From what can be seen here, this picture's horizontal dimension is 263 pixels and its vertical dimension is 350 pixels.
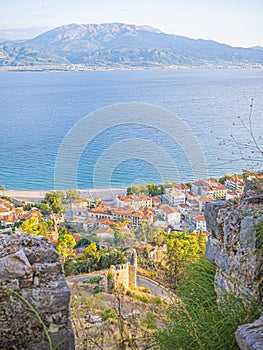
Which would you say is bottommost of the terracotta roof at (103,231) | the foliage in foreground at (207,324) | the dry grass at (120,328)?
the terracotta roof at (103,231)

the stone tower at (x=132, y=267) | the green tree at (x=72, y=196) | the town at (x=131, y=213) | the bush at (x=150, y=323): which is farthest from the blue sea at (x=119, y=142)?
the bush at (x=150, y=323)

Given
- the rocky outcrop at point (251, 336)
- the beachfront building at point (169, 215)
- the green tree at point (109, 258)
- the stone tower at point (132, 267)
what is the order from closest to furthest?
the rocky outcrop at point (251, 336)
the stone tower at point (132, 267)
the green tree at point (109, 258)
the beachfront building at point (169, 215)

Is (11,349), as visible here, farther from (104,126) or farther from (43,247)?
(104,126)

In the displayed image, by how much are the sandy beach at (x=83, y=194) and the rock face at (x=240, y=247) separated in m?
21.9

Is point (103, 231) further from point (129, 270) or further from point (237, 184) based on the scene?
point (237, 184)

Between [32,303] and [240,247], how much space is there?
119 cm

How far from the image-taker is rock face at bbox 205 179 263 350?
83.0 inches

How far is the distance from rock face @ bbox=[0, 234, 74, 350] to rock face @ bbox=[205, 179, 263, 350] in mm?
914

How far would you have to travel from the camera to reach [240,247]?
2256 millimetres

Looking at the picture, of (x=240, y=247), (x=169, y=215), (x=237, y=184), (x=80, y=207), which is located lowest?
(x=80, y=207)

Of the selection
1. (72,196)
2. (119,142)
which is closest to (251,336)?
(72,196)

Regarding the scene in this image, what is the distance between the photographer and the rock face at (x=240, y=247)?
2.11 m

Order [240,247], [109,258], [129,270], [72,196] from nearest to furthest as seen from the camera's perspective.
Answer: [240,247]
[129,270]
[109,258]
[72,196]

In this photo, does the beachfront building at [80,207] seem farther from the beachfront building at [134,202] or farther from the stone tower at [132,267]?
the stone tower at [132,267]
